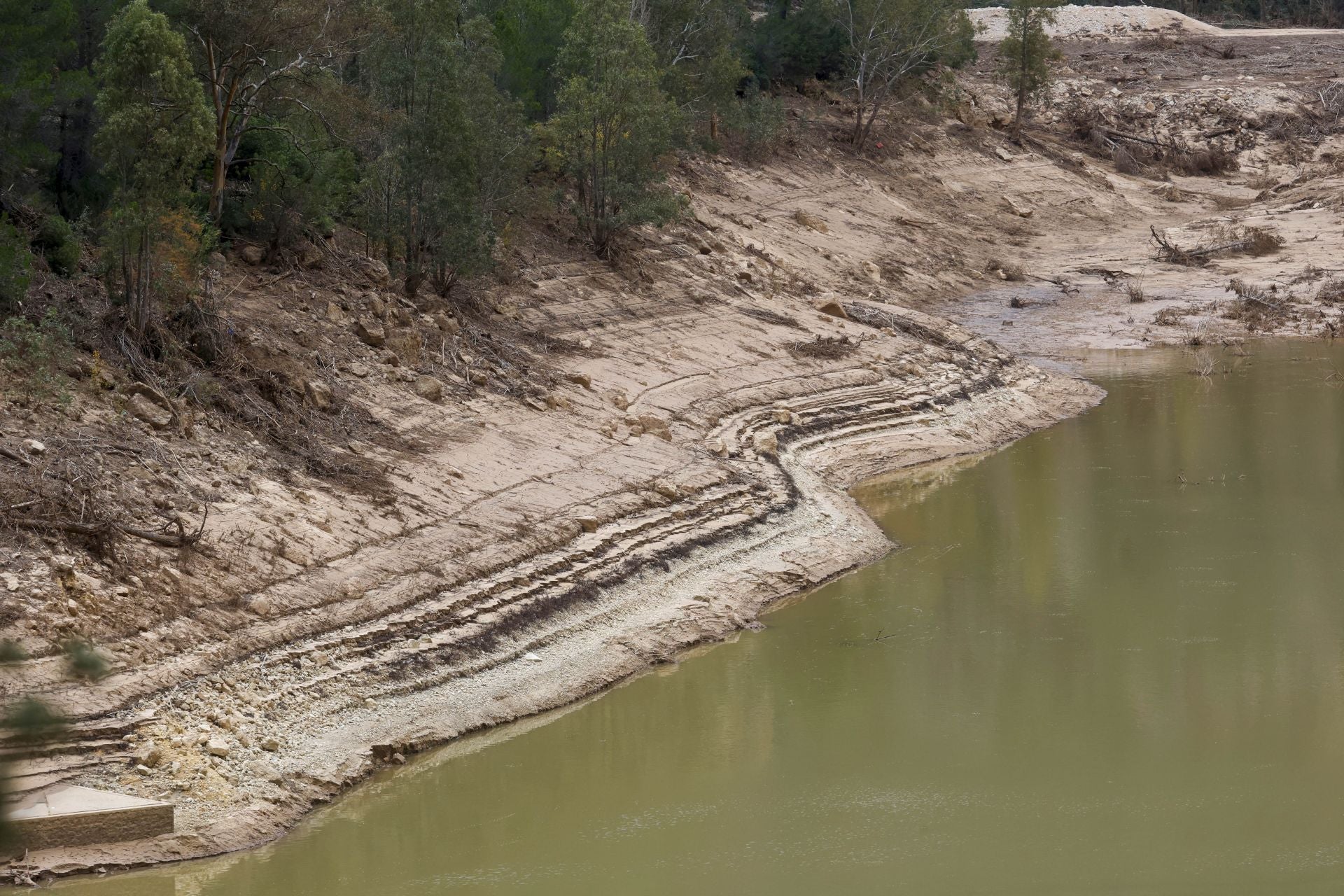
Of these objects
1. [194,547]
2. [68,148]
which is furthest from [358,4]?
[194,547]

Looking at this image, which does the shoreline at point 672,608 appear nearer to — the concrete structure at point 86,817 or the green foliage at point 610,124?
the concrete structure at point 86,817

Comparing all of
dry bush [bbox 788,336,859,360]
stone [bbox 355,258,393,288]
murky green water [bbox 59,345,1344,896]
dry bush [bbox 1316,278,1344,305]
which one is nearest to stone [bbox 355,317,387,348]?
stone [bbox 355,258,393,288]

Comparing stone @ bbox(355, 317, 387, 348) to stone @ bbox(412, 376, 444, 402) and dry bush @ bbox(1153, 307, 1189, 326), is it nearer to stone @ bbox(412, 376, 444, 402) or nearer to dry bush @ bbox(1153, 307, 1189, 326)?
stone @ bbox(412, 376, 444, 402)

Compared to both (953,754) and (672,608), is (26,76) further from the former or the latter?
(953,754)

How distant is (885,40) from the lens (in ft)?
128

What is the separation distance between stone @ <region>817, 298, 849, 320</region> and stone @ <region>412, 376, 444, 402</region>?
34.6 ft

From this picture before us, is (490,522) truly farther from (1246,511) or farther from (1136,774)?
(1246,511)

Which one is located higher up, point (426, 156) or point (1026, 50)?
point (1026, 50)

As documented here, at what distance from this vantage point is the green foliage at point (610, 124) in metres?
24.5

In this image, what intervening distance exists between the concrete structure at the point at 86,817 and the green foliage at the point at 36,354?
4.61m

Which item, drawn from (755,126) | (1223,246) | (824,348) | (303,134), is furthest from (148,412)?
(1223,246)

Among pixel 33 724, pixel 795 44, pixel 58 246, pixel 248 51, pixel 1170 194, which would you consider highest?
pixel 795 44

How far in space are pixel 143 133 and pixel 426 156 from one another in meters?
5.77

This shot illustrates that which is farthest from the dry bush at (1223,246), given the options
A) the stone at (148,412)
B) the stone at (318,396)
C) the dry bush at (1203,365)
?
the stone at (148,412)
